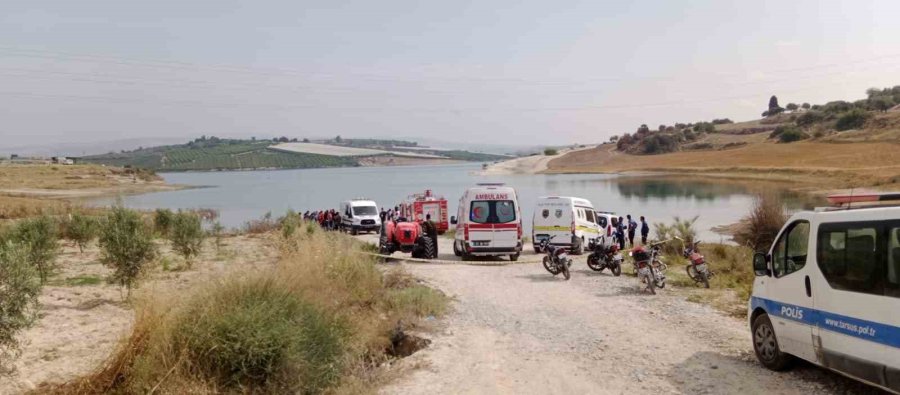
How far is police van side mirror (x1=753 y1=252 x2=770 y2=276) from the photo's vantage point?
8219mm

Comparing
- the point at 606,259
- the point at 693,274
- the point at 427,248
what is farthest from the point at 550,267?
the point at 427,248

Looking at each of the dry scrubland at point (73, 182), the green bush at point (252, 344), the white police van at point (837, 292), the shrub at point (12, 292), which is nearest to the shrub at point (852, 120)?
the dry scrubland at point (73, 182)

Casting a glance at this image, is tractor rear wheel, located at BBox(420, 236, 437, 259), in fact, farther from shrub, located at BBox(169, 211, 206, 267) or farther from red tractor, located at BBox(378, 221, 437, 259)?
shrub, located at BBox(169, 211, 206, 267)

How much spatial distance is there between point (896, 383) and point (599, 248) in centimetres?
1277

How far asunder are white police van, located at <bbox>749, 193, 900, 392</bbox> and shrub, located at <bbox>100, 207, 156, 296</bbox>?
10.8 m

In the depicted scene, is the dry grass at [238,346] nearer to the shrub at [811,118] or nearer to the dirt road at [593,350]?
the dirt road at [593,350]

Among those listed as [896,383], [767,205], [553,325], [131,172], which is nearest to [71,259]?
[553,325]

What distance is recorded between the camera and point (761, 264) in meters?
8.25

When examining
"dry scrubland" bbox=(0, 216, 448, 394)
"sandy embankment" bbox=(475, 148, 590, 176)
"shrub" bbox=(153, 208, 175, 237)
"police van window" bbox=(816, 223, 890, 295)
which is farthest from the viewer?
"sandy embankment" bbox=(475, 148, 590, 176)

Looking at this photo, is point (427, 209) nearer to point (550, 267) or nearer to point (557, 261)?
point (550, 267)

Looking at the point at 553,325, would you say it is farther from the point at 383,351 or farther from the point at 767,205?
the point at 767,205

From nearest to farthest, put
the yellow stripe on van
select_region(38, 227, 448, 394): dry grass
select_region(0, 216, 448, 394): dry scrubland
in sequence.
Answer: select_region(38, 227, 448, 394): dry grass
select_region(0, 216, 448, 394): dry scrubland
the yellow stripe on van

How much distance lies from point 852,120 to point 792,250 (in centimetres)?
10439

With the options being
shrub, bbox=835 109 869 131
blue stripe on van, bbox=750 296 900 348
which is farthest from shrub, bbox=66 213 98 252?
shrub, bbox=835 109 869 131
